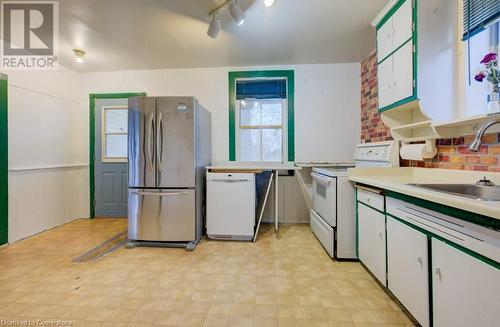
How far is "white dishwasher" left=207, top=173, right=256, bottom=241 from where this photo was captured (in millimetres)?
2844

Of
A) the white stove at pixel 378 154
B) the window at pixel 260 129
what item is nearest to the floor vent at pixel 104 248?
the window at pixel 260 129

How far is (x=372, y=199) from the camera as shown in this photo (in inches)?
73.2

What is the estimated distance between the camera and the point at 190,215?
2.70m

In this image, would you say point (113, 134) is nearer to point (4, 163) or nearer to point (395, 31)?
point (4, 163)

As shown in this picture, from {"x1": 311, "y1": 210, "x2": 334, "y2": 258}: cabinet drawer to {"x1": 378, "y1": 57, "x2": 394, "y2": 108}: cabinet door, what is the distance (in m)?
1.38

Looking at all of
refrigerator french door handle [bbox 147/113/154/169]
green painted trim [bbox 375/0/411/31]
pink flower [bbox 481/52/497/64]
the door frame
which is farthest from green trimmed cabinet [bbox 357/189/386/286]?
the door frame

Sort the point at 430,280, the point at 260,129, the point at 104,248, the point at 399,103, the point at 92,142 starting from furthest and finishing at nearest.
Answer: the point at 92,142, the point at 260,129, the point at 104,248, the point at 399,103, the point at 430,280

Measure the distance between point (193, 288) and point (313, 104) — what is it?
2.90 metres

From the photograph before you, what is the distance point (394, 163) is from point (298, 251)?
136cm

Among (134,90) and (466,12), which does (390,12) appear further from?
(134,90)

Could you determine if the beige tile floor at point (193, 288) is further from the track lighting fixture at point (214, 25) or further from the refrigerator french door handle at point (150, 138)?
the track lighting fixture at point (214, 25)

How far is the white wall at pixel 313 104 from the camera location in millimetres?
3453

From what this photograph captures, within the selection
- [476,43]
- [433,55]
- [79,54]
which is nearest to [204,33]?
[79,54]

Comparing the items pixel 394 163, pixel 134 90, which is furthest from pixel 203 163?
pixel 394 163
